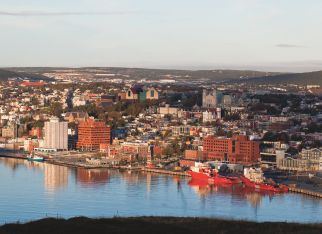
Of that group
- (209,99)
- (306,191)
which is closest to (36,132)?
(209,99)

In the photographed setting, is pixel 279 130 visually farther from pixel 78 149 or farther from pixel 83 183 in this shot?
pixel 83 183

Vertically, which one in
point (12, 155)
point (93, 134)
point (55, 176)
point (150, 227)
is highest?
point (150, 227)

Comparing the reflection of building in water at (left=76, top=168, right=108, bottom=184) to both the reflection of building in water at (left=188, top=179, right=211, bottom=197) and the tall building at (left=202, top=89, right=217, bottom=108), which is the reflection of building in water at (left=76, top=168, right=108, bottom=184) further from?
the tall building at (left=202, top=89, right=217, bottom=108)

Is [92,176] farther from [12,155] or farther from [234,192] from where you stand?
[12,155]

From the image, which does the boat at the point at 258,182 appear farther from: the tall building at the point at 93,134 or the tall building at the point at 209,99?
the tall building at the point at 209,99

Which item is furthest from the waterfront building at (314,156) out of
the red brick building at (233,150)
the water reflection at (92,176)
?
the water reflection at (92,176)

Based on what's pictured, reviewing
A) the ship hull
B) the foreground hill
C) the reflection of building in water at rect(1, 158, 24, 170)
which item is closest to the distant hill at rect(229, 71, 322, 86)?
the reflection of building in water at rect(1, 158, 24, 170)
